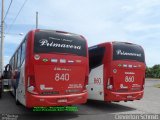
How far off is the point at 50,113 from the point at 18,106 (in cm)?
259

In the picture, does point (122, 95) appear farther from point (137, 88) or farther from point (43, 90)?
point (43, 90)

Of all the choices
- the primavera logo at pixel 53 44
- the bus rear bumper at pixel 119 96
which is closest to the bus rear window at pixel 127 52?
the bus rear bumper at pixel 119 96

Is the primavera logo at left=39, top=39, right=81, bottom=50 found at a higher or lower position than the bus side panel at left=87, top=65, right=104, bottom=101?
higher

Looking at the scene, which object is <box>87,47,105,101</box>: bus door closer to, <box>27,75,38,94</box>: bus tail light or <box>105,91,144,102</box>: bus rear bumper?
<box>105,91,144,102</box>: bus rear bumper

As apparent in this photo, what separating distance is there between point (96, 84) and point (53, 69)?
339 cm

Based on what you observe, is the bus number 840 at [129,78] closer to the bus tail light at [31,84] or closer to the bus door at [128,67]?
the bus door at [128,67]

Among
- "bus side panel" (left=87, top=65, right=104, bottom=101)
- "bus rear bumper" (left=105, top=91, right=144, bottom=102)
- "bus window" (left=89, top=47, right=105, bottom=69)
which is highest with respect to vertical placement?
"bus window" (left=89, top=47, right=105, bottom=69)

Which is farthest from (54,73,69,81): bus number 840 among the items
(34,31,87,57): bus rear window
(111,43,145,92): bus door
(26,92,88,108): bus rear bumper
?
(111,43,145,92): bus door

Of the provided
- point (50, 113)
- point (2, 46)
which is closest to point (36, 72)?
point (50, 113)

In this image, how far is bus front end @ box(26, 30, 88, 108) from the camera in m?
9.87

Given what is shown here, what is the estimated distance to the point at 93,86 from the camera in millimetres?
13336

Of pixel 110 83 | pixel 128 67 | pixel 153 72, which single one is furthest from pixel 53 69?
pixel 153 72

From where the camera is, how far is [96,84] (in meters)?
13.1

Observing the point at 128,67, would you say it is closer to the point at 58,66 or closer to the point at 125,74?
the point at 125,74
